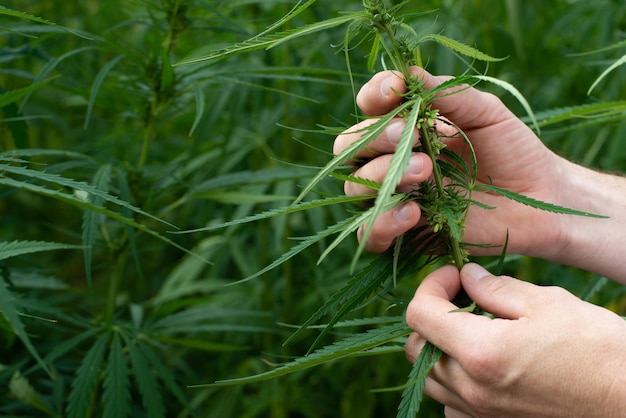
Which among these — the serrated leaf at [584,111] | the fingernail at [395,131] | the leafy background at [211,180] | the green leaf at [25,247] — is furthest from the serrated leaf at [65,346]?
the serrated leaf at [584,111]

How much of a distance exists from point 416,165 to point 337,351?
179 mm

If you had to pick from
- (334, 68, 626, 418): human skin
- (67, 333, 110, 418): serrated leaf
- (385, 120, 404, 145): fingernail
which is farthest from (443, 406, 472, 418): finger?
(67, 333, 110, 418): serrated leaf

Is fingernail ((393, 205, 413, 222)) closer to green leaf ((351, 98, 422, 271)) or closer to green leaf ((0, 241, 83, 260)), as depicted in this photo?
green leaf ((351, 98, 422, 271))

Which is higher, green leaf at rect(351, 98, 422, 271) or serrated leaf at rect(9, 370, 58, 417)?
green leaf at rect(351, 98, 422, 271)

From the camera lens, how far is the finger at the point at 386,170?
0.61m

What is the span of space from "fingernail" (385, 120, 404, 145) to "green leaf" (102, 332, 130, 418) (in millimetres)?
472

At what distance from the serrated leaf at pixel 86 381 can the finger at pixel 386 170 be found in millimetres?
409

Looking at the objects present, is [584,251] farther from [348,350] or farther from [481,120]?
[348,350]

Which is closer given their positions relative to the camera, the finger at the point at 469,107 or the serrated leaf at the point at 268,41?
the serrated leaf at the point at 268,41

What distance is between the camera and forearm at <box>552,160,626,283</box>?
3.00 ft

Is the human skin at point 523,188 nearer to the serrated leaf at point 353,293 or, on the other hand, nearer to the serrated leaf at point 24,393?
the serrated leaf at point 353,293

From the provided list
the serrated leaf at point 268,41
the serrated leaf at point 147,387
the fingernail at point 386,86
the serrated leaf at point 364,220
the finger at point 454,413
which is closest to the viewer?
the serrated leaf at point 364,220

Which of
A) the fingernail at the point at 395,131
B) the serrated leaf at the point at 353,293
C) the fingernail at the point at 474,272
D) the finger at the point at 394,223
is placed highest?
the fingernail at the point at 395,131

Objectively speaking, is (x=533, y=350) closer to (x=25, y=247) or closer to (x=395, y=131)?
(x=395, y=131)
